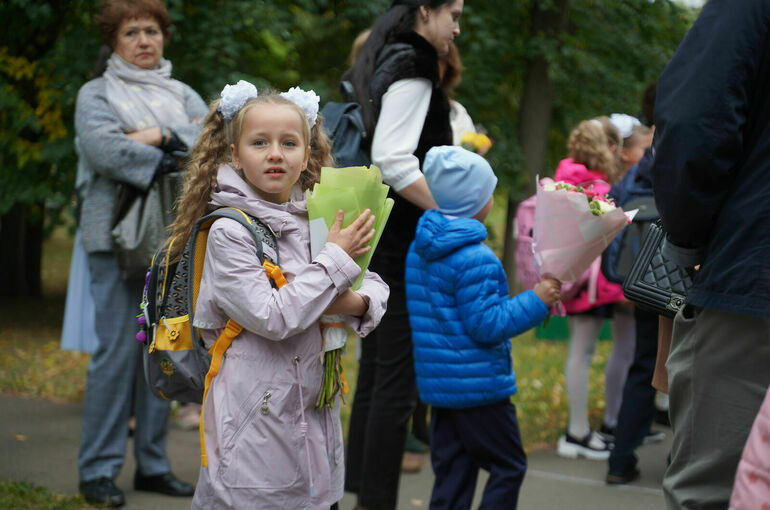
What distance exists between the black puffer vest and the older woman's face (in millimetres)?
1173

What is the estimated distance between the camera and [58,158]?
30.9 ft

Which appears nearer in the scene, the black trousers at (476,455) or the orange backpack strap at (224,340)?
the orange backpack strap at (224,340)

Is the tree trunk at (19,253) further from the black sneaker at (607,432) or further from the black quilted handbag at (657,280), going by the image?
the black quilted handbag at (657,280)

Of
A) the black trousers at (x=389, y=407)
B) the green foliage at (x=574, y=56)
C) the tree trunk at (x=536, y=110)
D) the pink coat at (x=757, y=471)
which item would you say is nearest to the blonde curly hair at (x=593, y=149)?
the black trousers at (x=389, y=407)

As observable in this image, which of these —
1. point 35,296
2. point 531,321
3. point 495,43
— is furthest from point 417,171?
point 35,296

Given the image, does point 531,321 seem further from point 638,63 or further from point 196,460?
point 638,63

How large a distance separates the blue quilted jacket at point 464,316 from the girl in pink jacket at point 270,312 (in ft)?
2.42

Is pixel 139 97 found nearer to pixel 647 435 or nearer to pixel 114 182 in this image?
pixel 114 182

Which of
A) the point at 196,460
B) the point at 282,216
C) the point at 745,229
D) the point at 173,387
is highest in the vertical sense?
the point at 745,229

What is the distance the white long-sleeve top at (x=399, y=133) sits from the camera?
4.23 meters

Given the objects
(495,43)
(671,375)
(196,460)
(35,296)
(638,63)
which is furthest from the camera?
(35,296)

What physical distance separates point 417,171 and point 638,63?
891 centimetres

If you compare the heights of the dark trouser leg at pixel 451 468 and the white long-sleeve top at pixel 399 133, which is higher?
the white long-sleeve top at pixel 399 133

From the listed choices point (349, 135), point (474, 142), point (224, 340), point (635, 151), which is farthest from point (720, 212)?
point (635, 151)
